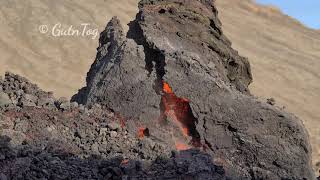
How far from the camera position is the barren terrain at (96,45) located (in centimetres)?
2525

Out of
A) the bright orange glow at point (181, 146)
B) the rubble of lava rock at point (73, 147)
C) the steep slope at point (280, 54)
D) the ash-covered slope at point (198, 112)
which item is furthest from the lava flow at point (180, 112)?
the steep slope at point (280, 54)

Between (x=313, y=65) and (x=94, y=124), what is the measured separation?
27.2 meters

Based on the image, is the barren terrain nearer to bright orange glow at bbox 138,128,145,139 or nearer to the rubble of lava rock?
bright orange glow at bbox 138,128,145,139

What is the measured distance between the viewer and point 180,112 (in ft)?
27.7

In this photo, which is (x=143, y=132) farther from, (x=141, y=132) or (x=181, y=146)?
(x=181, y=146)

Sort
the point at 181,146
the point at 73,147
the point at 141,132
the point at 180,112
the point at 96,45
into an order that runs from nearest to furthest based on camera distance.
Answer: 1. the point at 73,147
2. the point at 141,132
3. the point at 181,146
4. the point at 180,112
5. the point at 96,45

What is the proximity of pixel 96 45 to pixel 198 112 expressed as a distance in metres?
21.8

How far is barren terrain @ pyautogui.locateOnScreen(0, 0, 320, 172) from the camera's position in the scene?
2525cm

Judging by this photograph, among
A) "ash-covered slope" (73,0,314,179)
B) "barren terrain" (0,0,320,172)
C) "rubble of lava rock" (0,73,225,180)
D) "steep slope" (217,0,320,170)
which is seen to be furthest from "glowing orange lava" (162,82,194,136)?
"barren terrain" (0,0,320,172)

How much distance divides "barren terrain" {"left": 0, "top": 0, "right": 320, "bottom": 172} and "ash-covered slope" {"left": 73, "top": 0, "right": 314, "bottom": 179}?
9866 millimetres

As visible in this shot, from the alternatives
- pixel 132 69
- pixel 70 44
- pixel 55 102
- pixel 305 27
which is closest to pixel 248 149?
pixel 132 69

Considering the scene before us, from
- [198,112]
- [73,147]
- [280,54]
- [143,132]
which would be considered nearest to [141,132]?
[143,132]

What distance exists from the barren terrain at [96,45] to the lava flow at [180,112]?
1012cm

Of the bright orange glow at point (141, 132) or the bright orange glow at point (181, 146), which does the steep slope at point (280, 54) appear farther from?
the bright orange glow at point (141, 132)
